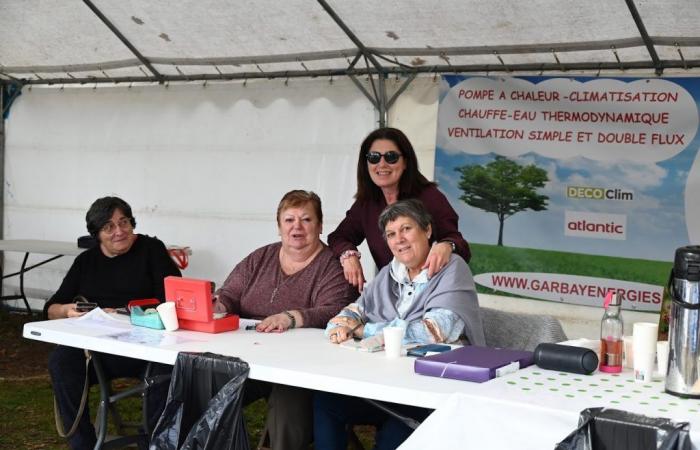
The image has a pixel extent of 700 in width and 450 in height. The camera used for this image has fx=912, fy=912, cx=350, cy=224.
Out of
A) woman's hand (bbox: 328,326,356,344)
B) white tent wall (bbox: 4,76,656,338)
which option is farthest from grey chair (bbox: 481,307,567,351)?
white tent wall (bbox: 4,76,656,338)

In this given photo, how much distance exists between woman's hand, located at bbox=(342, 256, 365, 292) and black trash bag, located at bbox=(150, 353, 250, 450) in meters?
0.88

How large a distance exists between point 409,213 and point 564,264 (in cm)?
226

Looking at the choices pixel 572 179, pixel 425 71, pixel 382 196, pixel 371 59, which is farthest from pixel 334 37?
pixel 382 196

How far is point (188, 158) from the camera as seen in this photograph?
672 centimetres

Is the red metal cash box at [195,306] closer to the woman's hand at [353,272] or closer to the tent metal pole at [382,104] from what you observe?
the woman's hand at [353,272]

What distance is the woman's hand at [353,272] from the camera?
11.4 ft

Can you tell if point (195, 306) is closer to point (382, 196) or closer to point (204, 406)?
point (204, 406)

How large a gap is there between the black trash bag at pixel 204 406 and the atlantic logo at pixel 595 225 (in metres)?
2.95

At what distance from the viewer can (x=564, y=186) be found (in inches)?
203

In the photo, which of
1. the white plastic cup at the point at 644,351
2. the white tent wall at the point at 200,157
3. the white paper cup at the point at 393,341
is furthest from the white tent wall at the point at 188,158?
the white plastic cup at the point at 644,351

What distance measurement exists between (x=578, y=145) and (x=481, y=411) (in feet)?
10.6

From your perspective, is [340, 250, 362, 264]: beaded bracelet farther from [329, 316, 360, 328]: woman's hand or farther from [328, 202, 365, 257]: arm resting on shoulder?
[329, 316, 360, 328]: woman's hand

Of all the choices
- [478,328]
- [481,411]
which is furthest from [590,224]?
[481,411]

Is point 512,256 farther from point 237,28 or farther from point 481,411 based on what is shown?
point 481,411
